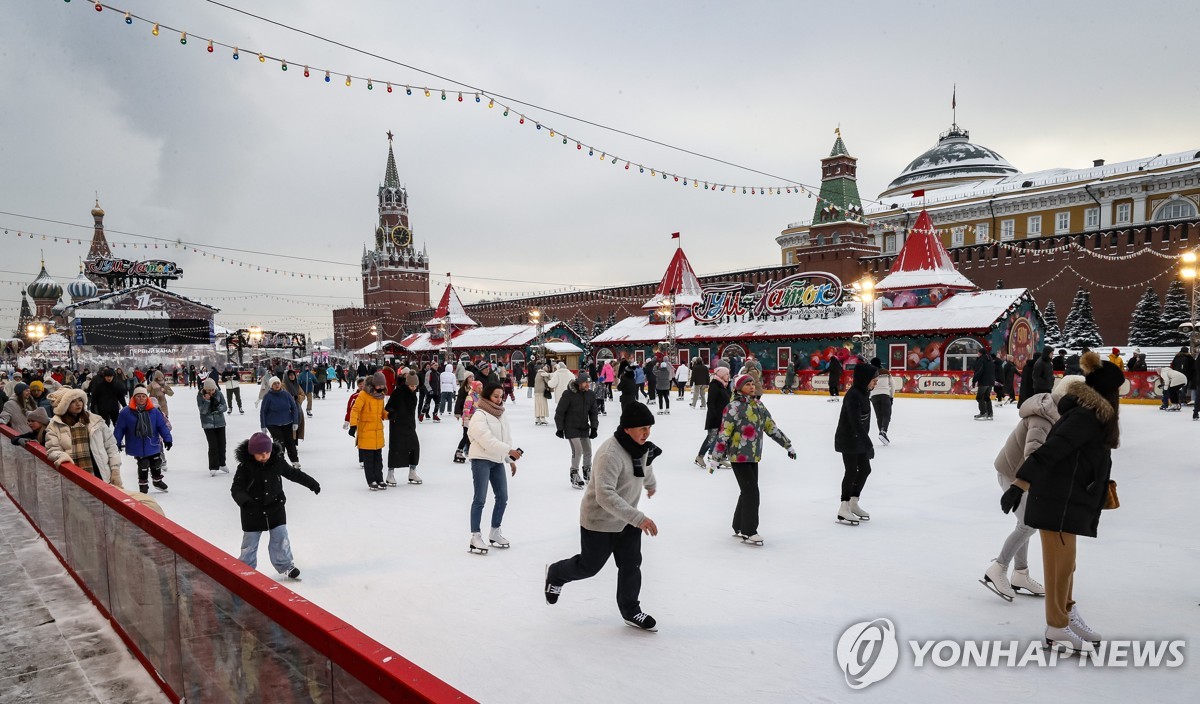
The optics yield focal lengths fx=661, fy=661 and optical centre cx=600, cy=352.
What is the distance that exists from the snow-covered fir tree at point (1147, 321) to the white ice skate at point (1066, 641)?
29732mm

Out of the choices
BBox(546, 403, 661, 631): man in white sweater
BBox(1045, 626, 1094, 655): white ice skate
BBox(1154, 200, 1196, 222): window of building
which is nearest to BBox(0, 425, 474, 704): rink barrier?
BBox(546, 403, 661, 631): man in white sweater

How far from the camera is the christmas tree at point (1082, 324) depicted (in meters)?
27.5

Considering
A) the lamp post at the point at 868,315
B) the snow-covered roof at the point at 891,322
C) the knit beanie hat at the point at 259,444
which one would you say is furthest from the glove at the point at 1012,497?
the snow-covered roof at the point at 891,322

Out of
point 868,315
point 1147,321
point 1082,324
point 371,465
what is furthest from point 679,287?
point 371,465

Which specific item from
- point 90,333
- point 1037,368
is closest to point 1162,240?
point 1037,368

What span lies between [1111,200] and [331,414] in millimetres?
43360

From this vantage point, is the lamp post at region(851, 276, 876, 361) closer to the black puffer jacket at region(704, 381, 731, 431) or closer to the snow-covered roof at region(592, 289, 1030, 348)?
the snow-covered roof at region(592, 289, 1030, 348)

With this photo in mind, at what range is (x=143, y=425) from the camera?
6977mm

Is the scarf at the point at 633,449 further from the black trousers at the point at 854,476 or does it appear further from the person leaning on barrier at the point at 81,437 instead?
the person leaning on barrier at the point at 81,437

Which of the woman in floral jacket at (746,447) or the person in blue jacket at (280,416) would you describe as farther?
the person in blue jacket at (280,416)

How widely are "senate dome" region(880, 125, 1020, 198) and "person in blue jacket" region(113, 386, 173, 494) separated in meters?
57.0

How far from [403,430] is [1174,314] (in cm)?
3030

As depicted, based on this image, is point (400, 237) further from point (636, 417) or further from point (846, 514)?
point (636, 417)

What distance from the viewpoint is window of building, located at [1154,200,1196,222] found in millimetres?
35062
